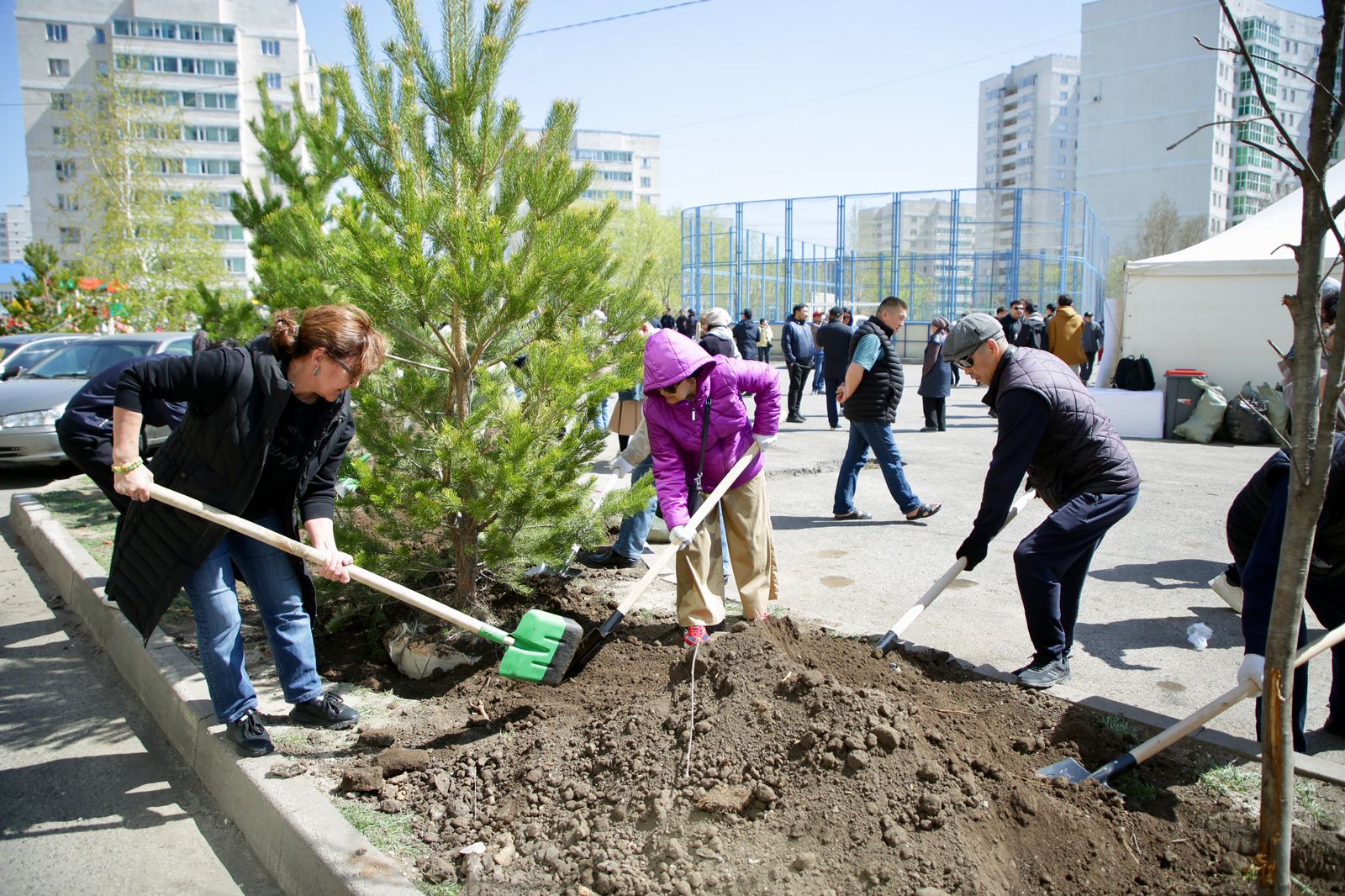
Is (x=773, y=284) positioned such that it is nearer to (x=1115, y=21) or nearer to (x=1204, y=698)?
(x=1204, y=698)

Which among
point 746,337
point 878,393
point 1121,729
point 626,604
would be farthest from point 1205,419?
point 626,604

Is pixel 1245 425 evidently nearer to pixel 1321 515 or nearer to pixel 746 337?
pixel 746 337

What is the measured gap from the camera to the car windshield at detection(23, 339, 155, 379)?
1127 centimetres

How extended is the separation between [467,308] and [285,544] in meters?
1.27

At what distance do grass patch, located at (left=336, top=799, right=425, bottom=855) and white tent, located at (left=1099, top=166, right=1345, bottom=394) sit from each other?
1295 centimetres

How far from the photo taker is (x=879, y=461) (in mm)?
7449

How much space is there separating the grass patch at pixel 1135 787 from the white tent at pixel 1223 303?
11.3 meters

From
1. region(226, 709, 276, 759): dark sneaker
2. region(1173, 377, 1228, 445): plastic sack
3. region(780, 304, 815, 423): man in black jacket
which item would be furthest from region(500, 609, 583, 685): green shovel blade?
region(1173, 377, 1228, 445): plastic sack

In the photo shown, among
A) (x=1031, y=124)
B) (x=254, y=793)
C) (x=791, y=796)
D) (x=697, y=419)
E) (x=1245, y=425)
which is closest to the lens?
(x=791, y=796)

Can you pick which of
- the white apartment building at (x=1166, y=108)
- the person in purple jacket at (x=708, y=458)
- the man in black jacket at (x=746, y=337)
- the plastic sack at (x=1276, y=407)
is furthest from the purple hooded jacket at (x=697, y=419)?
the white apartment building at (x=1166, y=108)

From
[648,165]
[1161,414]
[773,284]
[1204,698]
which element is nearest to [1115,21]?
[773,284]

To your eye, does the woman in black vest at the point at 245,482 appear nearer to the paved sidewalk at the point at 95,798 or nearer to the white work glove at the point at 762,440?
the paved sidewalk at the point at 95,798

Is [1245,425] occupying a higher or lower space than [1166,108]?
lower

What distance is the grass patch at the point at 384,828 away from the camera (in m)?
2.76
